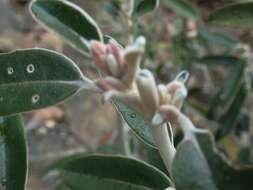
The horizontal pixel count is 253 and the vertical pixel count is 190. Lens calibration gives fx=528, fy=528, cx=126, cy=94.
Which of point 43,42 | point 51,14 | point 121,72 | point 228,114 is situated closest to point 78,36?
point 51,14

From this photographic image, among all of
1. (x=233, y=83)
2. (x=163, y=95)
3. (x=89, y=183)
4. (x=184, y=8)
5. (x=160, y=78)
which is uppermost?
(x=163, y=95)

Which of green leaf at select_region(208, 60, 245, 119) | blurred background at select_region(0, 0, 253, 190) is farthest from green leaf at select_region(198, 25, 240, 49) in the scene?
Result: green leaf at select_region(208, 60, 245, 119)

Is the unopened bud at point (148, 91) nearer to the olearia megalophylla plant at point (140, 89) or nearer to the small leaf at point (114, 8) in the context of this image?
the olearia megalophylla plant at point (140, 89)

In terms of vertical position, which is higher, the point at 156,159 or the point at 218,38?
the point at 156,159

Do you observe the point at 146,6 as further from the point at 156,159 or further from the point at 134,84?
the point at 134,84

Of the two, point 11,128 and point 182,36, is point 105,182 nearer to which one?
point 11,128

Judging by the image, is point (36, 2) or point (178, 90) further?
point (36, 2)

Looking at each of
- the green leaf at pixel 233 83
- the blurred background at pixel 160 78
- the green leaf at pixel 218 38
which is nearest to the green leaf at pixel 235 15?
the blurred background at pixel 160 78

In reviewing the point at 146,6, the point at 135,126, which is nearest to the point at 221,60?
the point at 146,6
